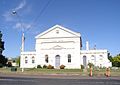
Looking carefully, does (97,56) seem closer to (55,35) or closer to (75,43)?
(75,43)

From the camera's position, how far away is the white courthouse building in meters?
62.2

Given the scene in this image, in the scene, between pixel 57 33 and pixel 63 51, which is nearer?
pixel 63 51

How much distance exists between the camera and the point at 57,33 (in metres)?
63.0

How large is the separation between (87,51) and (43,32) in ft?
38.4

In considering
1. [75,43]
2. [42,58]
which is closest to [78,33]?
[75,43]

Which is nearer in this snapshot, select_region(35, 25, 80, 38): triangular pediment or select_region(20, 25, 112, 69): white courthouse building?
select_region(20, 25, 112, 69): white courthouse building

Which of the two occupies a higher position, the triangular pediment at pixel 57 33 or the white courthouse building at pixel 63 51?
the triangular pediment at pixel 57 33

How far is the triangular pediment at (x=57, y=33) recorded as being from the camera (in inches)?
2467

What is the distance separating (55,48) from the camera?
6291 cm

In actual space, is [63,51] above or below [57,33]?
below

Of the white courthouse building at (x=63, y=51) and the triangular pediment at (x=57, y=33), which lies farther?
the triangular pediment at (x=57, y=33)

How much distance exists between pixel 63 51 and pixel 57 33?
4.57m

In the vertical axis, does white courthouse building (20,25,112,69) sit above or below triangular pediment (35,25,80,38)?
below

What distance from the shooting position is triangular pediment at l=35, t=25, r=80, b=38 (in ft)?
206
